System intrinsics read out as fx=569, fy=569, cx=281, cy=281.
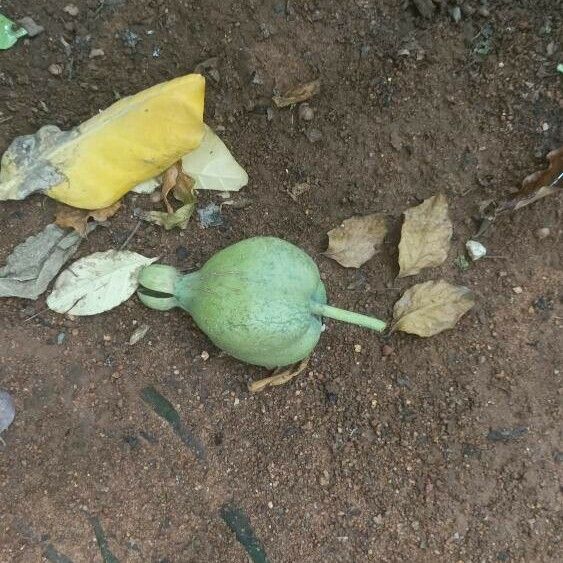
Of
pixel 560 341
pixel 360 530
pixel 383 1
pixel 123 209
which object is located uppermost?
pixel 383 1

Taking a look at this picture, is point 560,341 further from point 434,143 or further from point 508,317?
point 434,143

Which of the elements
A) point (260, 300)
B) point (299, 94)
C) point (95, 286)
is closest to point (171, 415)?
point (95, 286)

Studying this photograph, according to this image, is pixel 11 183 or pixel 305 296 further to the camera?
pixel 11 183

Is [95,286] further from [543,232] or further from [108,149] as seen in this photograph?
[543,232]

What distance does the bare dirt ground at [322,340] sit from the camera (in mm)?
2012

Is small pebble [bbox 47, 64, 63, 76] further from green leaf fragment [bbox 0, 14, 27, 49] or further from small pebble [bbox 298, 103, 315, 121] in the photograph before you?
small pebble [bbox 298, 103, 315, 121]

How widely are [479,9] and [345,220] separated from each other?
858 millimetres

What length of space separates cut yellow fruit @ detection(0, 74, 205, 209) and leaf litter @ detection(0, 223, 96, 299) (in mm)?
151

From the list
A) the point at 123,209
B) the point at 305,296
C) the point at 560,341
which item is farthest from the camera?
the point at 123,209

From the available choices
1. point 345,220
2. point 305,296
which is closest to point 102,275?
point 305,296

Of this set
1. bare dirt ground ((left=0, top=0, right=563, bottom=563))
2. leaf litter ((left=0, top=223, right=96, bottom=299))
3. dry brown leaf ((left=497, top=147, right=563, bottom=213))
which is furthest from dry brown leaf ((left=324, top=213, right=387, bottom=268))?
leaf litter ((left=0, top=223, right=96, bottom=299))

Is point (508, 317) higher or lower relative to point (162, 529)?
higher

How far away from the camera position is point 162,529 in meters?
2.11

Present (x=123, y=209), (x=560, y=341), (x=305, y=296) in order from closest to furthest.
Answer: (x=305, y=296)
(x=560, y=341)
(x=123, y=209)
